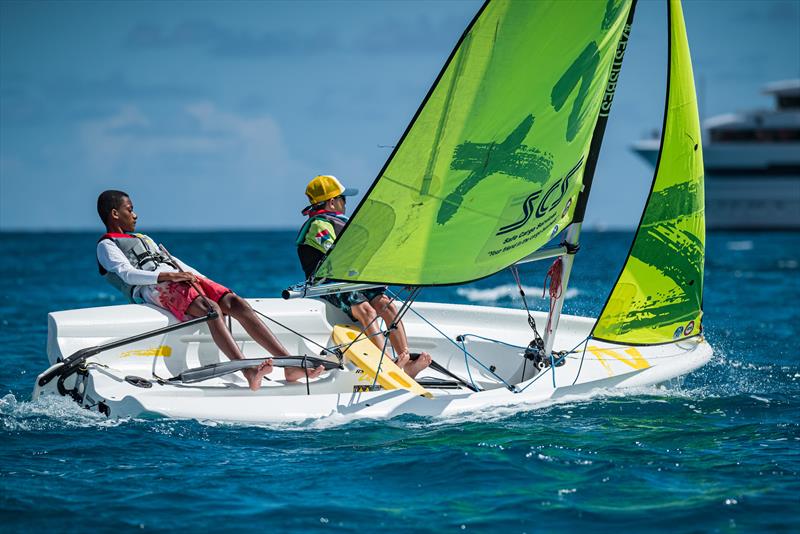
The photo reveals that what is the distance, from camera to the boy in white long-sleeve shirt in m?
6.04

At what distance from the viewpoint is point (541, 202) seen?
582 centimetres

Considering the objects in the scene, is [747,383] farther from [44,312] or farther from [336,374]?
[44,312]

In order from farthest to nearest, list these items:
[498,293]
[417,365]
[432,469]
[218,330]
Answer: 1. [498,293]
2. [417,365]
3. [218,330]
4. [432,469]

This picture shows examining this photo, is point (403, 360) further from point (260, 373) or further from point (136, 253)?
point (136, 253)

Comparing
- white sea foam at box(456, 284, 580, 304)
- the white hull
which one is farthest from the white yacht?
the white hull

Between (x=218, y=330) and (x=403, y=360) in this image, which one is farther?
(x=403, y=360)

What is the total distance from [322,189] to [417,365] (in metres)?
1.26

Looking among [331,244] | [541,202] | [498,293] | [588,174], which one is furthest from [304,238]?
[498,293]

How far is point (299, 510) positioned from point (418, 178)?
2.01m

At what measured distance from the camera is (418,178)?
5.56 meters

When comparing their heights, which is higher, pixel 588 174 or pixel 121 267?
pixel 588 174

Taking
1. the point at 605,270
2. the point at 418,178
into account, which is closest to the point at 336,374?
the point at 418,178

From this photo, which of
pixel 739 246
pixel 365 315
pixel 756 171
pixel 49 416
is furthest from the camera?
pixel 756 171

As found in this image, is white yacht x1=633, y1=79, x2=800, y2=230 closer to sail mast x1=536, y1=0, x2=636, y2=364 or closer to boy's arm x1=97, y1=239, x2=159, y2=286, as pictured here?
sail mast x1=536, y1=0, x2=636, y2=364
